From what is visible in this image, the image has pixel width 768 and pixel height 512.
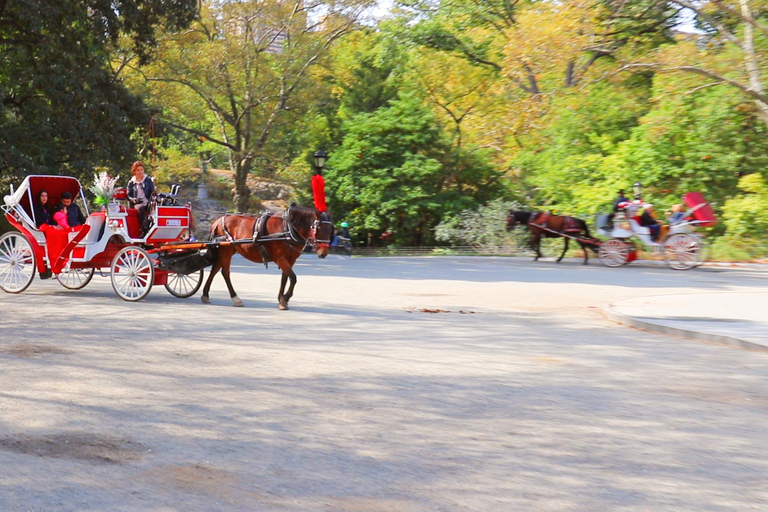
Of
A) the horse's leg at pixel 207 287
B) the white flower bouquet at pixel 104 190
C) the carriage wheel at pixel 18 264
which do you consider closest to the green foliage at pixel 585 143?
the horse's leg at pixel 207 287

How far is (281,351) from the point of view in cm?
1009

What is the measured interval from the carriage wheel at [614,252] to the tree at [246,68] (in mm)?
19236

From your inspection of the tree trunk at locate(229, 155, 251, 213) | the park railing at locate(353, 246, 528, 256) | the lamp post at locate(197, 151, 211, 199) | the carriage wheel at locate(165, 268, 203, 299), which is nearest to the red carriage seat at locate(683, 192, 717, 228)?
the park railing at locate(353, 246, 528, 256)

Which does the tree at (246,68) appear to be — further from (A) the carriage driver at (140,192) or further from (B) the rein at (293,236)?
(B) the rein at (293,236)

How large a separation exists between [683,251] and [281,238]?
14.6 m

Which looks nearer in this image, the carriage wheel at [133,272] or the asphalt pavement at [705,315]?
the asphalt pavement at [705,315]

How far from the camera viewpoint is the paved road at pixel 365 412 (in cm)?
525

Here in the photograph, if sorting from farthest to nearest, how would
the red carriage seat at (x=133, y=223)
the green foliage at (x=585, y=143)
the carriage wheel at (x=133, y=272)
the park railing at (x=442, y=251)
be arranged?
the park railing at (x=442, y=251)
the green foliage at (x=585, y=143)
the red carriage seat at (x=133, y=223)
the carriage wheel at (x=133, y=272)

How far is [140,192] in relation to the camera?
15.3 metres

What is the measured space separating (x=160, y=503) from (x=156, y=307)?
927cm

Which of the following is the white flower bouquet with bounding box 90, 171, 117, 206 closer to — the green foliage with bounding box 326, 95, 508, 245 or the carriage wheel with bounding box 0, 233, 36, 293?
the carriage wheel with bounding box 0, 233, 36, 293

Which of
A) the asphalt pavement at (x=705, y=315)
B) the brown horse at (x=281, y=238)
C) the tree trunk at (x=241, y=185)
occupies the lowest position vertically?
the asphalt pavement at (x=705, y=315)

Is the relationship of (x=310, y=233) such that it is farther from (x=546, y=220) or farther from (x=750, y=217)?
(x=750, y=217)

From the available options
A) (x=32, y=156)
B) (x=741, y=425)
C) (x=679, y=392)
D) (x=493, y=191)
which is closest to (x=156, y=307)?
(x=679, y=392)
